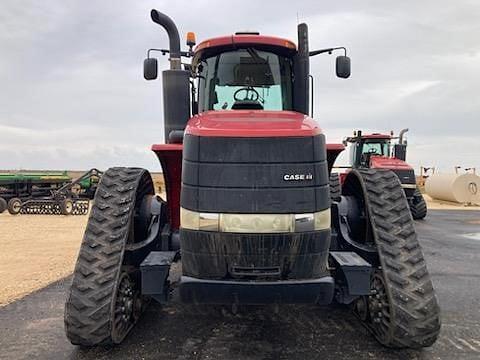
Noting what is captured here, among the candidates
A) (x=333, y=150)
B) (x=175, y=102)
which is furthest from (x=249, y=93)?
(x=333, y=150)

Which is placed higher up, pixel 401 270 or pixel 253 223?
pixel 253 223

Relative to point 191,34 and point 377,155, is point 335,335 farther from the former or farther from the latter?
point 377,155

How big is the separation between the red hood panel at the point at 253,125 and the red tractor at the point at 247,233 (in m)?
0.01

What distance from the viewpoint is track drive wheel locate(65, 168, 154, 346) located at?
11.7ft

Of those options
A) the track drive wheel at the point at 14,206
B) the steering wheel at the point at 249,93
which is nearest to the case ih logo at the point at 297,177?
the steering wheel at the point at 249,93

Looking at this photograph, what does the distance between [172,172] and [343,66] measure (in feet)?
7.60

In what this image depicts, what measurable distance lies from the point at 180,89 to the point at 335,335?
282 cm

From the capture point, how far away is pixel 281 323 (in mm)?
4598

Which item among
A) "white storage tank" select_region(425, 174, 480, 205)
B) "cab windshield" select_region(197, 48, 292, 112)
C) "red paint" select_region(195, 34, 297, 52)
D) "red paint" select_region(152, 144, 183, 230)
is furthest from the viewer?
"white storage tank" select_region(425, 174, 480, 205)

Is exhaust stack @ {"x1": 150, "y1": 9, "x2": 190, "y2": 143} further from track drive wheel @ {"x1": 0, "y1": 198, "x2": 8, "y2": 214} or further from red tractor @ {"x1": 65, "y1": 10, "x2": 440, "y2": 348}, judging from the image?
track drive wheel @ {"x1": 0, "y1": 198, "x2": 8, "y2": 214}

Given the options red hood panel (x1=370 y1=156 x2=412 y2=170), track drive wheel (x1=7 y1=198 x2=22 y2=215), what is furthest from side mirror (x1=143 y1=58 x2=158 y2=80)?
track drive wheel (x1=7 y1=198 x2=22 y2=215)

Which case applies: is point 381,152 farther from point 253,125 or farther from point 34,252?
point 253,125

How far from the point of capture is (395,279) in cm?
368

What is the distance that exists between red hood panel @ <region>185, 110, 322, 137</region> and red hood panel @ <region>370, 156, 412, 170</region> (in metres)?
11.6
